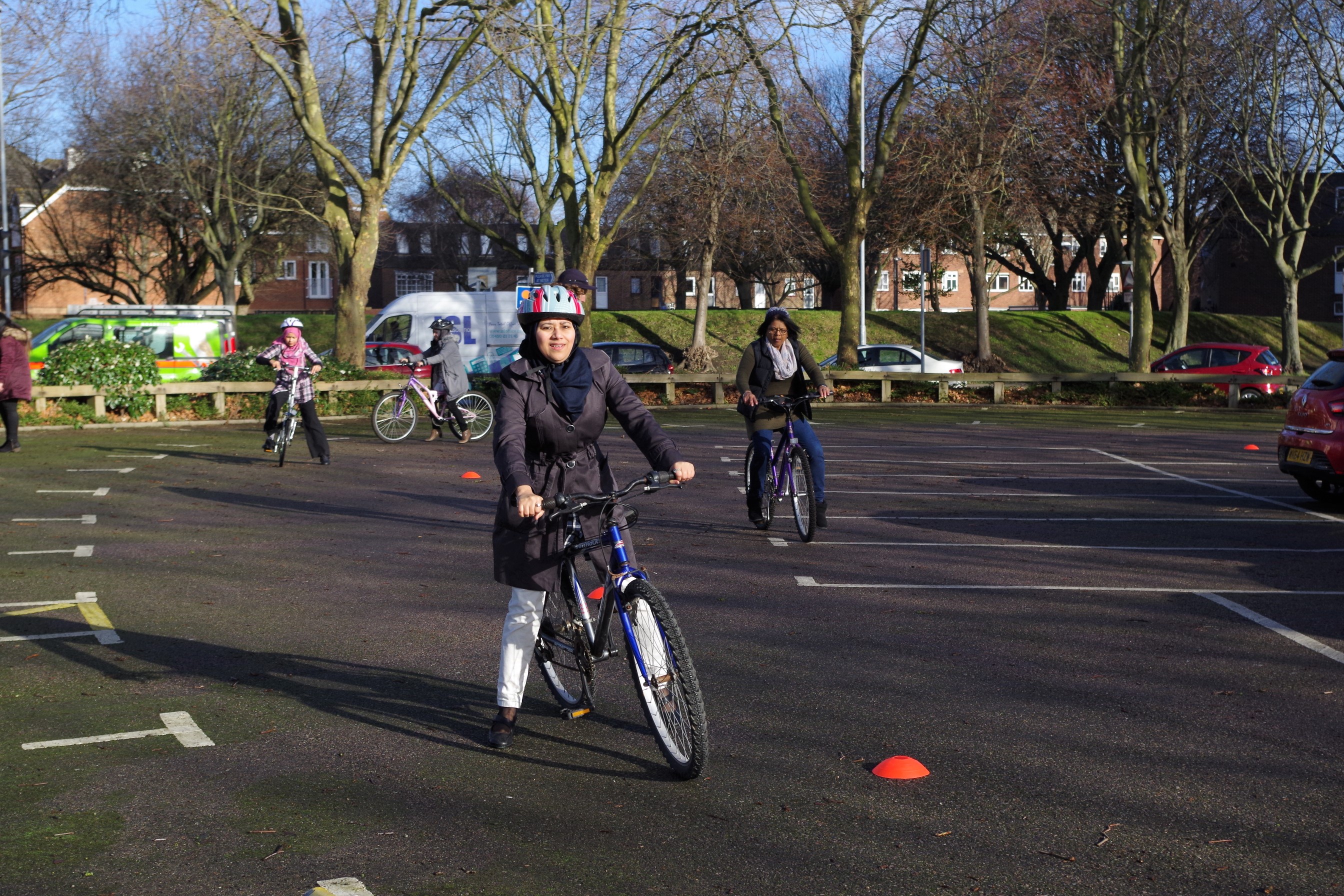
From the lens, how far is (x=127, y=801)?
4.72 metres

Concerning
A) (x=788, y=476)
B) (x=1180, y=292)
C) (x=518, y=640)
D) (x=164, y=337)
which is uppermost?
(x=1180, y=292)

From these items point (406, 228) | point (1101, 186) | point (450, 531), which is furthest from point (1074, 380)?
point (406, 228)

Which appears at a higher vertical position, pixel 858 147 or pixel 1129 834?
Result: pixel 858 147

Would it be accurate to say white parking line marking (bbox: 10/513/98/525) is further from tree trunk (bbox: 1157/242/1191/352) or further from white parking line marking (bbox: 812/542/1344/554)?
tree trunk (bbox: 1157/242/1191/352)

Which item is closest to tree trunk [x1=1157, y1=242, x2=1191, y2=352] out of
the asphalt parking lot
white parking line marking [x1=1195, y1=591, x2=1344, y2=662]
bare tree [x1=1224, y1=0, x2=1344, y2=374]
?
bare tree [x1=1224, y1=0, x2=1344, y2=374]

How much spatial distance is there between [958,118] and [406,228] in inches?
2396

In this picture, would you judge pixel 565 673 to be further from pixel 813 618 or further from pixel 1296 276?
pixel 1296 276

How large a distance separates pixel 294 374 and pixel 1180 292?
34022mm

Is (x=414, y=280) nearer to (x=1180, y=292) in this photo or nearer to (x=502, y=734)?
(x=1180, y=292)

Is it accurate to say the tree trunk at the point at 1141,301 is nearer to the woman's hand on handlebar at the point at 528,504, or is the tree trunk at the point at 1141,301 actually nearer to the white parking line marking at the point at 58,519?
the white parking line marking at the point at 58,519

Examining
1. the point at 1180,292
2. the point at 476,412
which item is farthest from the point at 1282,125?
the point at 476,412

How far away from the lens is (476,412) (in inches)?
780

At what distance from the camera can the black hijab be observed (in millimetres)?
5359

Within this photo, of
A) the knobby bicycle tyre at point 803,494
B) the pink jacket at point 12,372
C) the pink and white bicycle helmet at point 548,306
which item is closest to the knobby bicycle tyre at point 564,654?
the pink and white bicycle helmet at point 548,306
